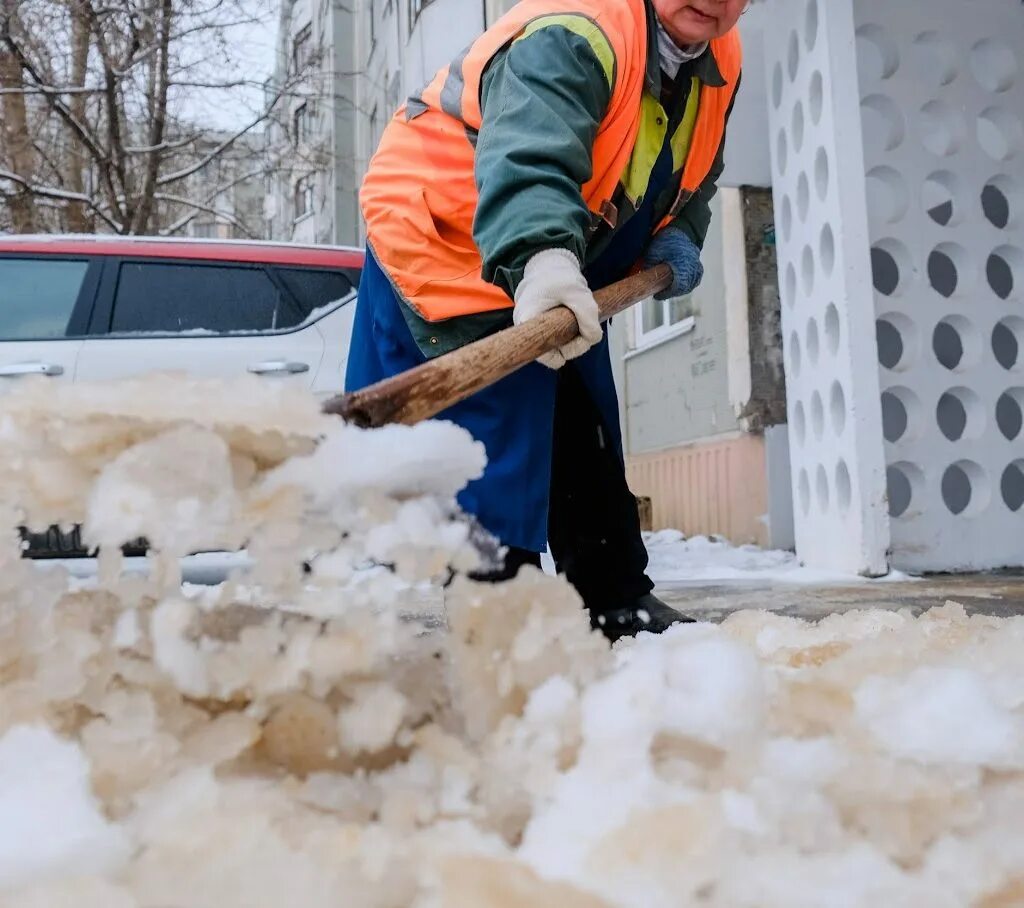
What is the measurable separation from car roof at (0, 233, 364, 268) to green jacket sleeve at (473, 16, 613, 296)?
2.68 meters

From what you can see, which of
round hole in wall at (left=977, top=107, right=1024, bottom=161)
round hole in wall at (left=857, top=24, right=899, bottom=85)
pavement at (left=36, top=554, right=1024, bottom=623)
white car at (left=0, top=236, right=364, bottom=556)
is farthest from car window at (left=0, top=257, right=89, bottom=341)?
round hole in wall at (left=977, top=107, right=1024, bottom=161)

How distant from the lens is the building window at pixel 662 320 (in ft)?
21.4

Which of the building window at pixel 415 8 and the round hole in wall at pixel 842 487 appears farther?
the building window at pixel 415 8

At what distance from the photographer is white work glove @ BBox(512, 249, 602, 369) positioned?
1.39 meters

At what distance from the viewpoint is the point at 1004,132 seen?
13.9 feet

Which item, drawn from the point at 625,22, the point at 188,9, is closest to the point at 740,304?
the point at 625,22

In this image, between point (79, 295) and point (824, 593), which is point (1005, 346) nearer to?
point (824, 593)

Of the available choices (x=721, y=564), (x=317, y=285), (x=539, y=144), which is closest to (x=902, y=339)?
(x=721, y=564)

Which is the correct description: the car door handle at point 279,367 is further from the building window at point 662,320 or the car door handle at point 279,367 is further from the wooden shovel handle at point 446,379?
the building window at point 662,320

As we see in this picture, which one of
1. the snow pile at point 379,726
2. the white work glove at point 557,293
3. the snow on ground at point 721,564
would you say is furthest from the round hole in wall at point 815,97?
the snow pile at point 379,726

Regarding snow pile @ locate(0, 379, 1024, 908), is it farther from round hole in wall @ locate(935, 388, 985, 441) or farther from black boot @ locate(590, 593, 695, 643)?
round hole in wall @ locate(935, 388, 985, 441)

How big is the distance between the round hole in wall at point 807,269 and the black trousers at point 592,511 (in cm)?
245

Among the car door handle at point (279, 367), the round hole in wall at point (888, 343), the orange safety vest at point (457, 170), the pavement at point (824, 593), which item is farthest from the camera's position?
the round hole in wall at point (888, 343)

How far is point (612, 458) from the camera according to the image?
2152 mm
